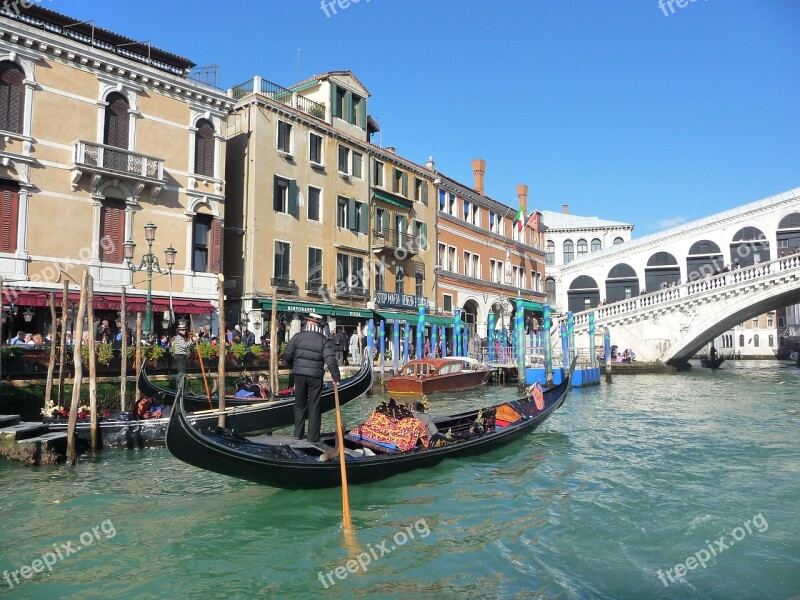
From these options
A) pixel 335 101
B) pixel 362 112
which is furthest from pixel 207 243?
pixel 362 112

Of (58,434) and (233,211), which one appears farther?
(233,211)

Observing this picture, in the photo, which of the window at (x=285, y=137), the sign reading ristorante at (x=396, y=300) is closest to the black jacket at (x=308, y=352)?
the window at (x=285, y=137)

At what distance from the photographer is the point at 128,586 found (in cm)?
407

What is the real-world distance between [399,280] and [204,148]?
814 cm

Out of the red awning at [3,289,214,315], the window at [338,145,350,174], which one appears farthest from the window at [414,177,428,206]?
the red awning at [3,289,214,315]

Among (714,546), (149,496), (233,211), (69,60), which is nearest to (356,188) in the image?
(233,211)

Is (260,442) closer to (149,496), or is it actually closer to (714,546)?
(149,496)

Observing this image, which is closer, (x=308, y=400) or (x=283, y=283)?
(x=308, y=400)

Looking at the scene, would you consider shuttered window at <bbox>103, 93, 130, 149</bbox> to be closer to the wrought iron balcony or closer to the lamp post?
the lamp post

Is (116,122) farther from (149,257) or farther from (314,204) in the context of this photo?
(314,204)

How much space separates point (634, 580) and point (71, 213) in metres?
12.1

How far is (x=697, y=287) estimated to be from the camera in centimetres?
2180

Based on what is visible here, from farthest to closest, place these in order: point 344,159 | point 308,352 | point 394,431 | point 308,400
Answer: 1. point 344,159
2. point 394,431
3. point 308,400
4. point 308,352

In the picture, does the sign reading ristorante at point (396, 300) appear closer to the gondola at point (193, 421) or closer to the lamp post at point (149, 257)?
the lamp post at point (149, 257)
